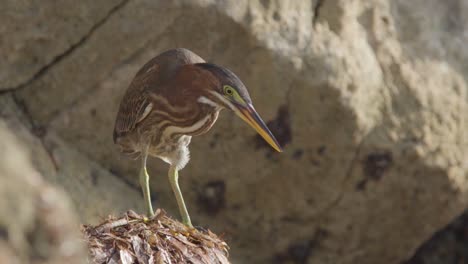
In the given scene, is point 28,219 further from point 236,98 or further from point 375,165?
point 375,165

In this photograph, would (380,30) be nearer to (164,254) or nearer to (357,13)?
(357,13)

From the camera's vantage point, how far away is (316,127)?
5672 millimetres

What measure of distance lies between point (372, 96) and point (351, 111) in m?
0.19

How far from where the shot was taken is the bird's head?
370 cm

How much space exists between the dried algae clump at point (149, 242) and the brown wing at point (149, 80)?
781 millimetres

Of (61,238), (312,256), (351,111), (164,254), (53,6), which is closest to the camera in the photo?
(61,238)

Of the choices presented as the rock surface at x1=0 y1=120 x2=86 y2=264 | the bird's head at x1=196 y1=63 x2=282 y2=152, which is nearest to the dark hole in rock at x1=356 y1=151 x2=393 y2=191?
the bird's head at x1=196 y1=63 x2=282 y2=152

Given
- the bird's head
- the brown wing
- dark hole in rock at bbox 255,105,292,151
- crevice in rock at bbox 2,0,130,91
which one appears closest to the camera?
the bird's head

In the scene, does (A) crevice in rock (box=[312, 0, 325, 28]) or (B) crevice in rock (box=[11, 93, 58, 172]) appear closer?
(B) crevice in rock (box=[11, 93, 58, 172])

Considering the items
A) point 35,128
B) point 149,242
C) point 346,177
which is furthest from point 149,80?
point 346,177

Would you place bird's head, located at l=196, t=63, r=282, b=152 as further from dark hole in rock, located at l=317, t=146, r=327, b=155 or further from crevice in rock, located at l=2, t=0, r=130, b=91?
dark hole in rock, located at l=317, t=146, r=327, b=155

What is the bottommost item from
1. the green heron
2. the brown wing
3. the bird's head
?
the bird's head

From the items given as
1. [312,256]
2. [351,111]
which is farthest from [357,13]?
[312,256]

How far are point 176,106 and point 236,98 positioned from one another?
38 centimetres
